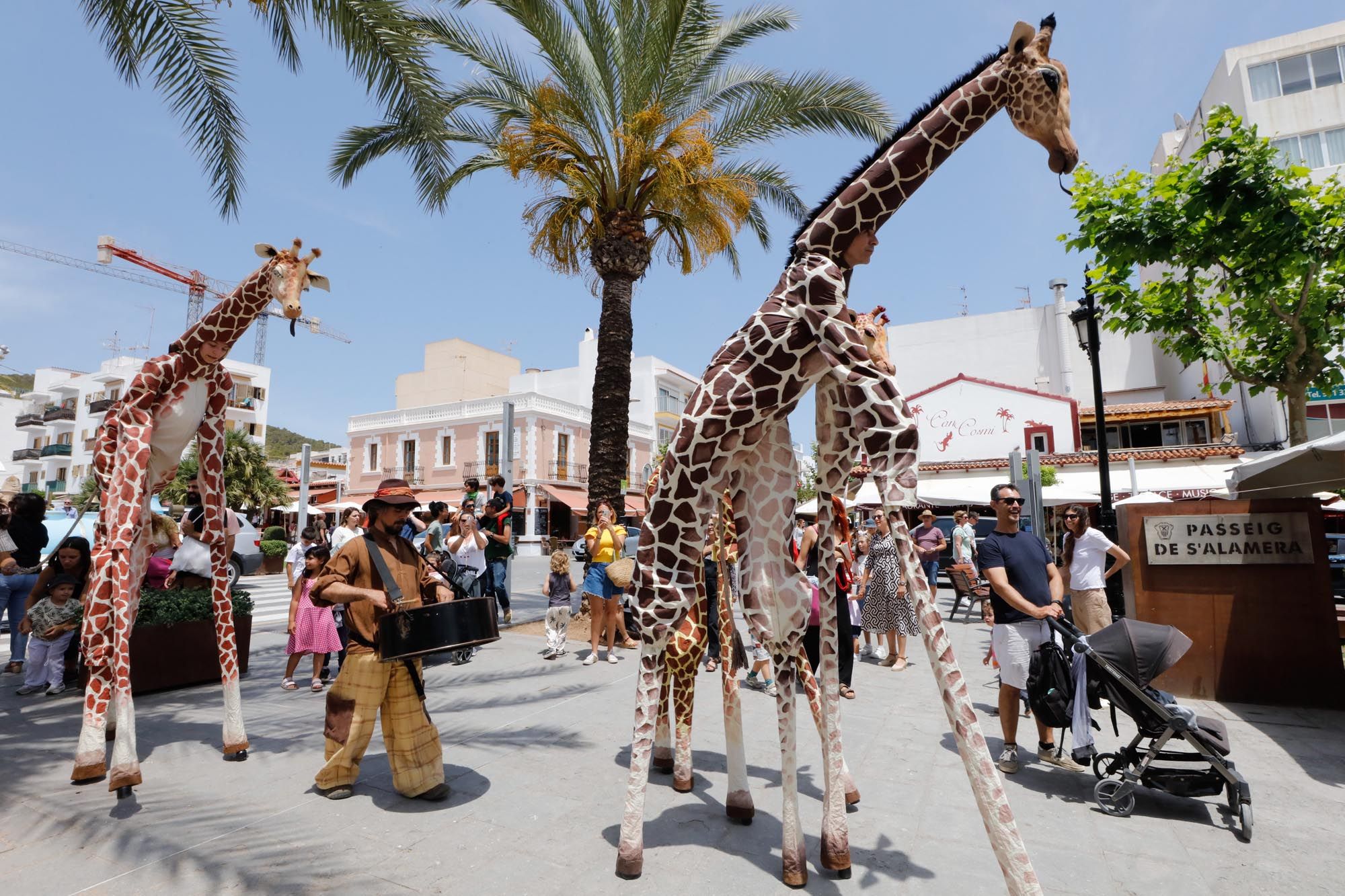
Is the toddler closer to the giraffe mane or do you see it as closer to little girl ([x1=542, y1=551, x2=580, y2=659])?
little girl ([x1=542, y1=551, x2=580, y2=659])

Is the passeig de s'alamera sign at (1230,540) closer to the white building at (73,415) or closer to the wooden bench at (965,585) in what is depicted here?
the wooden bench at (965,585)

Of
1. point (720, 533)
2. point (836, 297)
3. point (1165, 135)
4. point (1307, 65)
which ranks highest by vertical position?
point (1165, 135)

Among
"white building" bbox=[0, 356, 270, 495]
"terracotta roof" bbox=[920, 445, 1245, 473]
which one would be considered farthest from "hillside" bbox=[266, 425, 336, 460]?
"terracotta roof" bbox=[920, 445, 1245, 473]

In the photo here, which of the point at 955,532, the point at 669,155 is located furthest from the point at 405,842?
the point at 955,532

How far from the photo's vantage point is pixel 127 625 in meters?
4.11

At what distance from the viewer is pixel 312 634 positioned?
645 cm

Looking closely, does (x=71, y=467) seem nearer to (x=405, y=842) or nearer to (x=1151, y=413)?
(x=405, y=842)

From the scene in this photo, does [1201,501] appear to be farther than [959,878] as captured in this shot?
Yes

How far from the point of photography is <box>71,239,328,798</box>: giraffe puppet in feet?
13.1

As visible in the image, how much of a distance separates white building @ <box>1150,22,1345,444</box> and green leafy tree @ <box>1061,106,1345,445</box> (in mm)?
14590

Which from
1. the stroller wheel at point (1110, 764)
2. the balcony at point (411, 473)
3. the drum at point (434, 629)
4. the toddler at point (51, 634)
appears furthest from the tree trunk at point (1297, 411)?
the balcony at point (411, 473)

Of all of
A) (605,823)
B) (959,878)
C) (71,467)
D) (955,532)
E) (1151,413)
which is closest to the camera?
Result: (959,878)

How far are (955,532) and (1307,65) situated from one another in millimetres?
23436

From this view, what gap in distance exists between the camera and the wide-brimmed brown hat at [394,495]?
3.89 metres
